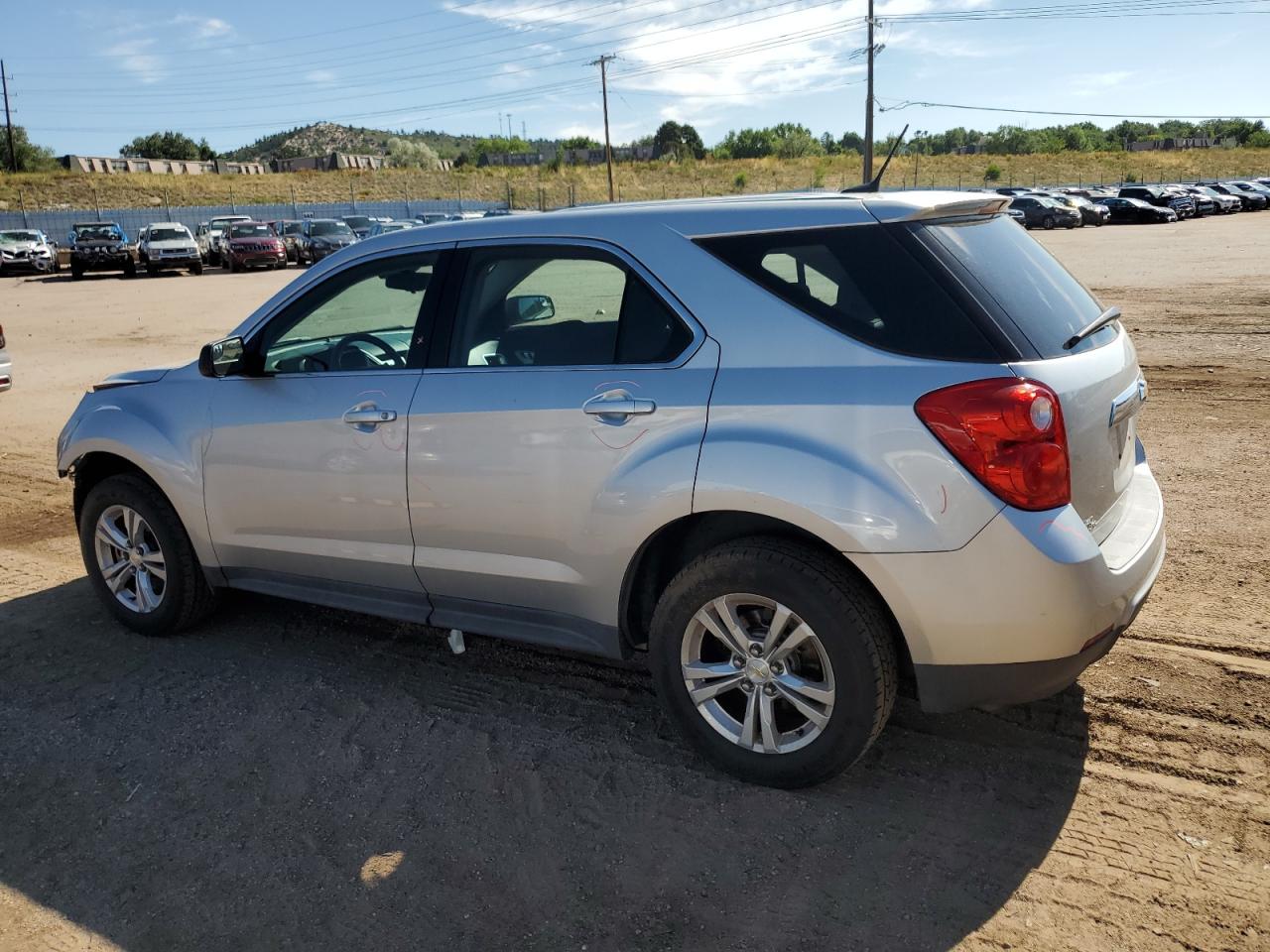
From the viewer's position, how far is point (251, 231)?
115 ft

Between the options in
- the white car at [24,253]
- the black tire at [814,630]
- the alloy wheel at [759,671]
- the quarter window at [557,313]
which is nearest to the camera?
the black tire at [814,630]

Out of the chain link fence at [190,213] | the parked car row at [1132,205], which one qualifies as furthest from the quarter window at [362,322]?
the chain link fence at [190,213]

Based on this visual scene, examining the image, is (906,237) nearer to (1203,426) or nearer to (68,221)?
(1203,426)

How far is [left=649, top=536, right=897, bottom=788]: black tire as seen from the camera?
3.07 meters

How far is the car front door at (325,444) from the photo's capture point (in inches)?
157

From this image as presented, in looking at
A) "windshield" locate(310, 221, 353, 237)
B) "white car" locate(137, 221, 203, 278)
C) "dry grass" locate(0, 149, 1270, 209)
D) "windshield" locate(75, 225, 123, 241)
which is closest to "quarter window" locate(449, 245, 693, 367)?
"white car" locate(137, 221, 203, 278)

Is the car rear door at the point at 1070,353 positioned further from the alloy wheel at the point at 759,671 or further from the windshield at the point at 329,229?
the windshield at the point at 329,229

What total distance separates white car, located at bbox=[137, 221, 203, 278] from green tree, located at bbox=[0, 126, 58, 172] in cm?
6281

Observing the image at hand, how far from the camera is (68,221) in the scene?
52.1m

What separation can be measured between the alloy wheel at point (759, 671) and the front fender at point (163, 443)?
241cm

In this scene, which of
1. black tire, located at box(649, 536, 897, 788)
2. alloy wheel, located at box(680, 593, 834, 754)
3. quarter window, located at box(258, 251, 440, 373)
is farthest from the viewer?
quarter window, located at box(258, 251, 440, 373)

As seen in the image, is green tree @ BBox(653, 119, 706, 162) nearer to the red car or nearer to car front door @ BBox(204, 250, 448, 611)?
the red car

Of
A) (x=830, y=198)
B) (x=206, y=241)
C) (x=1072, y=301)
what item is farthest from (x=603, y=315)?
(x=206, y=241)

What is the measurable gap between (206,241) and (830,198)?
40379mm
